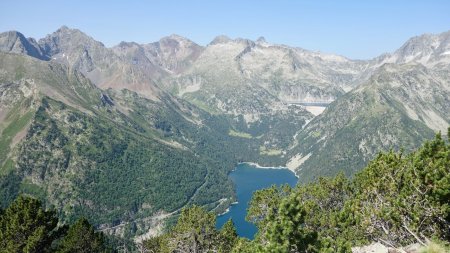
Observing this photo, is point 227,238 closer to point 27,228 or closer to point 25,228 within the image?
point 27,228

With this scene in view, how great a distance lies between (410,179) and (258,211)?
47470 mm

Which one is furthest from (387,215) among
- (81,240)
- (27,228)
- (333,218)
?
(81,240)

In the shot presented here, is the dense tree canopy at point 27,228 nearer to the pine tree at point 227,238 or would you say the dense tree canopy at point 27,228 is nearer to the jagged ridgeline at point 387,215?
the pine tree at point 227,238

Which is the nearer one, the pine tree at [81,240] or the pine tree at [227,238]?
the pine tree at [81,240]

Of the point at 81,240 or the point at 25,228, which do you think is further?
the point at 81,240

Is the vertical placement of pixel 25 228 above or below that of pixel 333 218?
above

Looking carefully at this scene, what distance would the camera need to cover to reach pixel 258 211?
97.0m

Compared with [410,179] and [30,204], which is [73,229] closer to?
[30,204]

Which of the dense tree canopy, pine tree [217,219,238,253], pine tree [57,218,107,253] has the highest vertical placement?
the dense tree canopy

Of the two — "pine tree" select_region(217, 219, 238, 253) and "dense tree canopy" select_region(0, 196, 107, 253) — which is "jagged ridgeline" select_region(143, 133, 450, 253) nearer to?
"pine tree" select_region(217, 219, 238, 253)

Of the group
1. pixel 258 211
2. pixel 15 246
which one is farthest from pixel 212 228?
pixel 15 246

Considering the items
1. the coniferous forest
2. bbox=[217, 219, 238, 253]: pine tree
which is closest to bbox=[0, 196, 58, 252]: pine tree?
the coniferous forest

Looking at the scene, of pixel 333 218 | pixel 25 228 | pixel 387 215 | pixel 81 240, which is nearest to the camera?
pixel 387 215

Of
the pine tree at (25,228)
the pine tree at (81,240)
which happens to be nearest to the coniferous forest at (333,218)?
the pine tree at (25,228)
